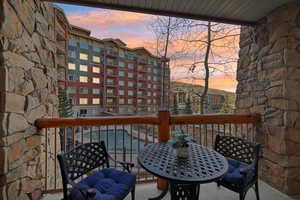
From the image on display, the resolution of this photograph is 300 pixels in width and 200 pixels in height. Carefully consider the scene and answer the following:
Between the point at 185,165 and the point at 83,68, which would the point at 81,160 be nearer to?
the point at 185,165

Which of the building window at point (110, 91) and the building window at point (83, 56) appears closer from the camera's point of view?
the building window at point (83, 56)

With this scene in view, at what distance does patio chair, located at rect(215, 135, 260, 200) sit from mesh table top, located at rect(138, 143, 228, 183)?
0.32 m

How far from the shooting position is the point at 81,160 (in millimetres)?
1516

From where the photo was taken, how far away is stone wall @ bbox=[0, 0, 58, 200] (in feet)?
4.18

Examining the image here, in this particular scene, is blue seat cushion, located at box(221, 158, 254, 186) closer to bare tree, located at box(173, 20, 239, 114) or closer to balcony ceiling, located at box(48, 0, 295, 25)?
balcony ceiling, located at box(48, 0, 295, 25)

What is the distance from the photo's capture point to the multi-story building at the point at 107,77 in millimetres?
10812

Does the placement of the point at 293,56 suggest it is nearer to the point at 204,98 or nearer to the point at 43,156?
the point at 204,98

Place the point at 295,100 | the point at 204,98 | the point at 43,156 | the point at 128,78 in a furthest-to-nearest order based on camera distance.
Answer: the point at 128,78 → the point at 204,98 → the point at 43,156 → the point at 295,100

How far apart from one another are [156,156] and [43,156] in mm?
1781

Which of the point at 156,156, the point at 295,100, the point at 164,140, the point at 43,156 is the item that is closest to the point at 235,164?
the point at 164,140

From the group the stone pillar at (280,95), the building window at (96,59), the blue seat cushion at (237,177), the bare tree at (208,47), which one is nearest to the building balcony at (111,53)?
the building window at (96,59)

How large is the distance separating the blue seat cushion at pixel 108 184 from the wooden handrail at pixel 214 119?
97 cm

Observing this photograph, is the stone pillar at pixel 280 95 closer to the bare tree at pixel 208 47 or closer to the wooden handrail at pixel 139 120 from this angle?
the wooden handrail at pixel 139 120

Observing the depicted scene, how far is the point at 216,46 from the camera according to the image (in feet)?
13.3
